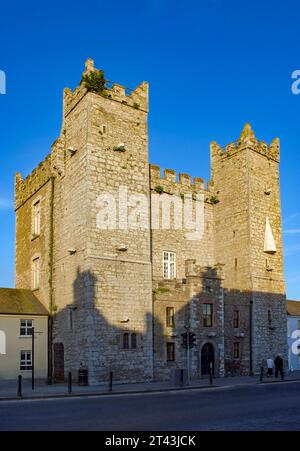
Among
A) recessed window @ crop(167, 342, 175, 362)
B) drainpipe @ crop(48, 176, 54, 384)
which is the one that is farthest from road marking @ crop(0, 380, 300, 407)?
drainpipe @ crop(48, 176, 54, 384)

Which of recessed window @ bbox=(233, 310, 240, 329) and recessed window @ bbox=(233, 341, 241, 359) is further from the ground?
recessed window @ bbox=(233, 310, 240, 329)

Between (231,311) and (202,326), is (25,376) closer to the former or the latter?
(202,326)

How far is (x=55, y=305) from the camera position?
107 feet

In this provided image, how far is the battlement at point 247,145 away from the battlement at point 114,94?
894cm

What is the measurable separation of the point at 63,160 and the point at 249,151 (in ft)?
44.6

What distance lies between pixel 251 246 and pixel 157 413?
22313 millimetres

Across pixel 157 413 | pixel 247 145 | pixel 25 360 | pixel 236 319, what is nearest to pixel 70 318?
pixel 25 360

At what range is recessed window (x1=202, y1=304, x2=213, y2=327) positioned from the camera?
32938 mm

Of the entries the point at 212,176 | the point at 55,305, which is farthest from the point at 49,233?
the point at 212,176

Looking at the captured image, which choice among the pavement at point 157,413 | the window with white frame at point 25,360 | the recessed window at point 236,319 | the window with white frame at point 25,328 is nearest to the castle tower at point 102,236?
the window with white frame at point 25,328

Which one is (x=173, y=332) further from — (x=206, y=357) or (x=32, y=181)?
(x=32, y=181)

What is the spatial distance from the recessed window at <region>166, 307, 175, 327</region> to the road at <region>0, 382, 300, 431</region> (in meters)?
10.4

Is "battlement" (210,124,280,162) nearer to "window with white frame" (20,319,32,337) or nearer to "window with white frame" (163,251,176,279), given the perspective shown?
"window with white frame" (163,251,176,279)

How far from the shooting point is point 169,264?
35.1 m
